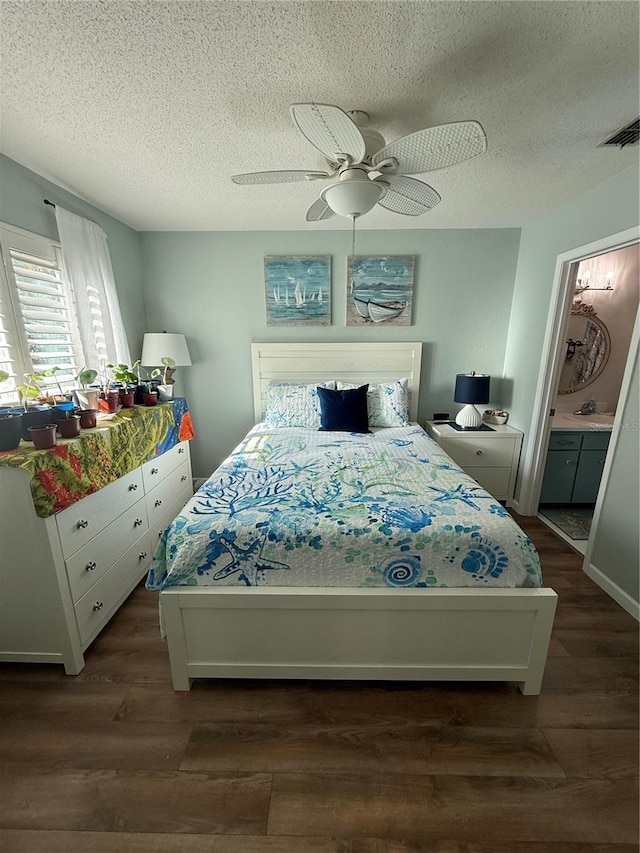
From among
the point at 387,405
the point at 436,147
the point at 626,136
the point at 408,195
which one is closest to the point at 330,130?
the point at 436,147

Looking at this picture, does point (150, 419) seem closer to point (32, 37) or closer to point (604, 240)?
point (32, 37)

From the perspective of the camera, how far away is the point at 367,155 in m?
1.42

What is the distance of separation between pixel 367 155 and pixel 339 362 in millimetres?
1803

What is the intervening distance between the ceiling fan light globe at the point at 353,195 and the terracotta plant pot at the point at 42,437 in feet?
5.14

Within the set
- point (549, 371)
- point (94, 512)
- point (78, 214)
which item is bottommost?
point (94, 512)

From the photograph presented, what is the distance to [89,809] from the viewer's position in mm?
1109

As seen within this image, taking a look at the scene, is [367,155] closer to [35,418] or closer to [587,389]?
[35,418]

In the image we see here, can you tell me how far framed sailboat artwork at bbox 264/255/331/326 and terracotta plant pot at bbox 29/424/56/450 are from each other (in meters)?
2.07

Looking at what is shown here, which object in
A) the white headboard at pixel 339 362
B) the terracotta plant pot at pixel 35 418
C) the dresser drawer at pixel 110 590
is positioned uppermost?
the white headboard at pixel 339 362

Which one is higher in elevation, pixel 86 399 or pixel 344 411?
pixel 86 399

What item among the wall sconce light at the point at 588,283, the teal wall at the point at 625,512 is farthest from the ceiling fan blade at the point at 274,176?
the wall sconce light at the point at 588,283

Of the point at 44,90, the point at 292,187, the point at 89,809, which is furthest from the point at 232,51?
the point at 89,809

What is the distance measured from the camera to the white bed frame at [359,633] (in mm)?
1360

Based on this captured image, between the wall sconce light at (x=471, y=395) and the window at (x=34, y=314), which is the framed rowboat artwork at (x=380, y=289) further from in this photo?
the window at (x=34, y=314)
